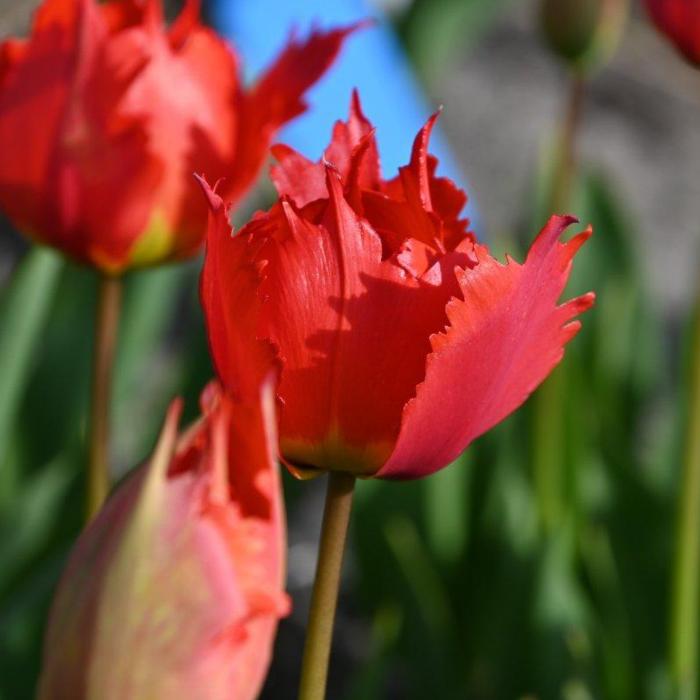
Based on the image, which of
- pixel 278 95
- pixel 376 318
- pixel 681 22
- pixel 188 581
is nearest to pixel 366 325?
pixel 376 318

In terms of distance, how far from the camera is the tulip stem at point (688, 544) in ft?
3.14

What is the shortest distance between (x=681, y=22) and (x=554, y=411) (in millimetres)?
372

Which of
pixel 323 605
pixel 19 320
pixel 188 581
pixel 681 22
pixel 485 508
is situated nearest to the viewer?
pixel 188 581

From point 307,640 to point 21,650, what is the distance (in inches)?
16.3

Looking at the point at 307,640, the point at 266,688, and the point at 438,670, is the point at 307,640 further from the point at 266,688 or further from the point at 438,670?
the point at 266,688

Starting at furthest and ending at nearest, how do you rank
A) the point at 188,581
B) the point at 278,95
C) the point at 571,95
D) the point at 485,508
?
the point at 485,508
the point at 571,95
the point at 278,95
the point at 188,581

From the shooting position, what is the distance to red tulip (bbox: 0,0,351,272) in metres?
0.73

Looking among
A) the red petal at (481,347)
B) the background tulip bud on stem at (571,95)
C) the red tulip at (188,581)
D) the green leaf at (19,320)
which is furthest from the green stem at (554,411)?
the red tulip at (188,581)

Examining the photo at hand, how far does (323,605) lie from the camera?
1.47 feet

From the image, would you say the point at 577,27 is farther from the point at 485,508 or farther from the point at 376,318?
the point at 376,318

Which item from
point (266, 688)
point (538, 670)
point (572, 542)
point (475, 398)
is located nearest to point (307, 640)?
point (475, 398)

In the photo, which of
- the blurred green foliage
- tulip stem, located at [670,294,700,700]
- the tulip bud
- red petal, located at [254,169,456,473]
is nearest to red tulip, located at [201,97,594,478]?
red petal, located at [254,169,456,473]

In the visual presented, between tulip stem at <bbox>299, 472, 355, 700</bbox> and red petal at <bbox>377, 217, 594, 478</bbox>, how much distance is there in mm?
24

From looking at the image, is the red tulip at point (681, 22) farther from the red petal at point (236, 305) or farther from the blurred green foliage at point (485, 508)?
the red petal at point (236, 305)
